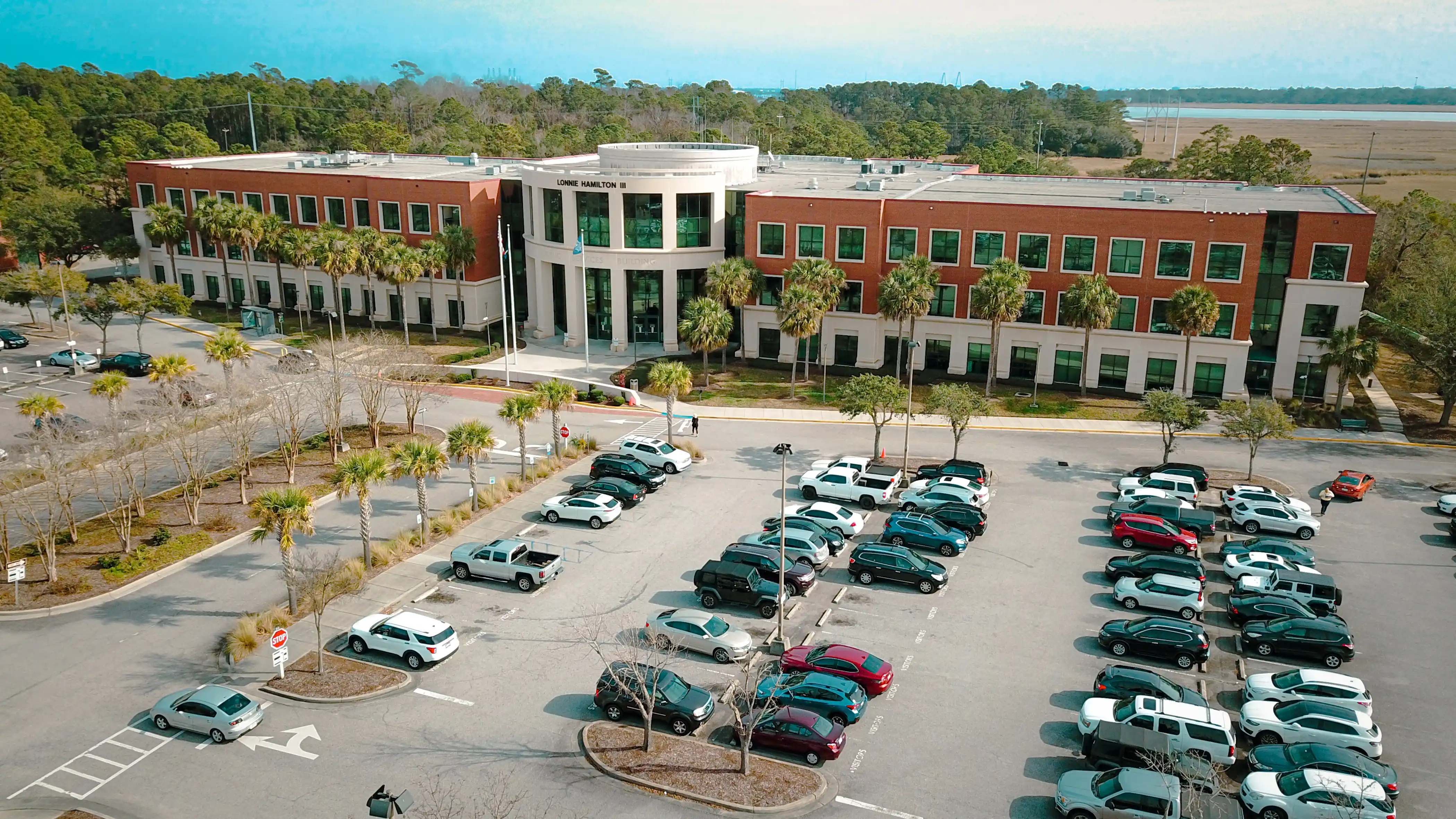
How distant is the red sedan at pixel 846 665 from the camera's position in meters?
30.5

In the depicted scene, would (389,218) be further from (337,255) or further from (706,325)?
(706,325)

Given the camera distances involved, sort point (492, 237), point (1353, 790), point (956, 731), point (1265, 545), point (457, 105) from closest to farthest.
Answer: point (1353, 790), point (956, 731), point (1265, 545), point (492, 237), point (457, 105)

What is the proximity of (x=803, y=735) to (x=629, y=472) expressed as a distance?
2263cm

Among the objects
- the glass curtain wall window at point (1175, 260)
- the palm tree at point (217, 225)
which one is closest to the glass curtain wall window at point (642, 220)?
the glass curtain wall window at point (1175, 260)

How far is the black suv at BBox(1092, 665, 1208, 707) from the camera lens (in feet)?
95.5

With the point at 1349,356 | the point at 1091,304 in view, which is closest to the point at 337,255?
the point at 1091,304

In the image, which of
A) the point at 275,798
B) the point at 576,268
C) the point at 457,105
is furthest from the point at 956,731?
the point at 457,105

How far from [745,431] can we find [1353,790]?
36.8 m

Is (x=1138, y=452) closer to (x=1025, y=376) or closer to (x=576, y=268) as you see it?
(x=1025, y=376)

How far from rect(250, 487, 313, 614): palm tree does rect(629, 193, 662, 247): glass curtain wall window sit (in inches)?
1532

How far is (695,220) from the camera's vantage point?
236ft

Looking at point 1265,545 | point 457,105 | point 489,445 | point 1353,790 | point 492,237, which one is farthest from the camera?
point 457,105

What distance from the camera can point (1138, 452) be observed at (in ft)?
178

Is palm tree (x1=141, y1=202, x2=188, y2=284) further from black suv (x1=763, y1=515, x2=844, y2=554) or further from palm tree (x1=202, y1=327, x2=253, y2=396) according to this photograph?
black suv (x1=763, y1=515, x2=844, y2=554)
